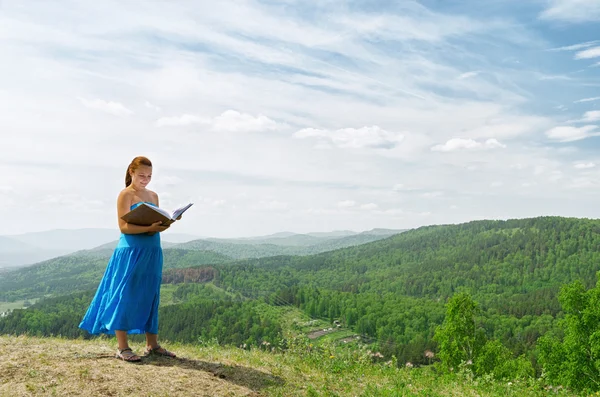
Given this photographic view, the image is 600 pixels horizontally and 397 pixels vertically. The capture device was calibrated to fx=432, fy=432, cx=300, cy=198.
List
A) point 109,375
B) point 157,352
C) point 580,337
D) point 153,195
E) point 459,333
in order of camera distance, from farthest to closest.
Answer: point 459,333, point 580,337, point 157,352, point 153,195, point 109,375

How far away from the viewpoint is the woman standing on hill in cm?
782

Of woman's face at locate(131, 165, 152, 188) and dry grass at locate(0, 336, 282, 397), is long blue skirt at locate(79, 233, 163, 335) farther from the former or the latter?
woman's face at locate(131, 165, 152, 188)

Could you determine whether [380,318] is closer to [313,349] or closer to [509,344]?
[509,344]

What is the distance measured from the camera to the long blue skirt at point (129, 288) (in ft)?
25.7

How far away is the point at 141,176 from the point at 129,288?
81.2 inches

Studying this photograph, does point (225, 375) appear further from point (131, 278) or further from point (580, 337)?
point (580, 337)

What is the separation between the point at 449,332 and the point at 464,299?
333 centimetres

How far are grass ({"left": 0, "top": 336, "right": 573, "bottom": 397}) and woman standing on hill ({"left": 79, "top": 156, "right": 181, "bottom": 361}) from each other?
2.08ft

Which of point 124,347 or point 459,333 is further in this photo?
point 459,333

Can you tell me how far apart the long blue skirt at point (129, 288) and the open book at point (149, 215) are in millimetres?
399

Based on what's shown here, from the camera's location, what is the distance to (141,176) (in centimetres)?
802

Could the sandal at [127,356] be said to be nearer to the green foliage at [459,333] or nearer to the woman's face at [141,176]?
the woman's face at [141,176]

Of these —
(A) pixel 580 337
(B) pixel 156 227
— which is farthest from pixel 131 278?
(A) pixel 580 337

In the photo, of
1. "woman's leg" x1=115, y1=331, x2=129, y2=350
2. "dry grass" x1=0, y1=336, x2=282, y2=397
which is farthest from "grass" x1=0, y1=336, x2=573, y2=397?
"woman's leg" x1=115, y1=331, x2=129, y2=350
